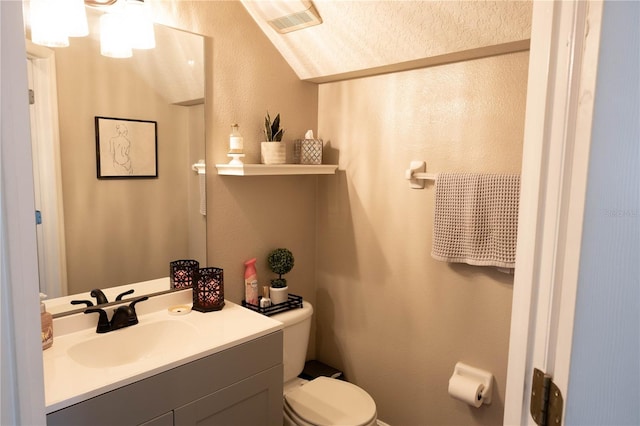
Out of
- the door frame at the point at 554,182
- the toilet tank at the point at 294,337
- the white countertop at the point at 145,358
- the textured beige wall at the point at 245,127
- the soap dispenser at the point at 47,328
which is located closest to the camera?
the door frame at the point at 554,182

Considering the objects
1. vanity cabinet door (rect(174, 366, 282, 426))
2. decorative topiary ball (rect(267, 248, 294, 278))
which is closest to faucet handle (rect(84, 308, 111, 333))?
vanity cabinet door (rect(174, 366, 282, 426))

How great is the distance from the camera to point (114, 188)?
5.64 ft

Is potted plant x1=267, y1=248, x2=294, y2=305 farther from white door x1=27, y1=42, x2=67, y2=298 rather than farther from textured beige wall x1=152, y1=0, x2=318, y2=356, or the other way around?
white door x1=27, y1=42, x2=67, y2=298

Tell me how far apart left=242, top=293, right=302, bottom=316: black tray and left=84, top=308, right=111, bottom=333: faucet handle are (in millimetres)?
647

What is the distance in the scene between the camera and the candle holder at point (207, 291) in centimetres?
185

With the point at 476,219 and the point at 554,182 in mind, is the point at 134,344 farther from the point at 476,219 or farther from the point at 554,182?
the point at 554,182

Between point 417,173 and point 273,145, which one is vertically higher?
point 273,145

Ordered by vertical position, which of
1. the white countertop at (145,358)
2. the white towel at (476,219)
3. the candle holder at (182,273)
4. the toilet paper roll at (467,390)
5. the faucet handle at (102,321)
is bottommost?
the toilet paper roll at (467,390)

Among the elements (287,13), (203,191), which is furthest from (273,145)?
(287,13)

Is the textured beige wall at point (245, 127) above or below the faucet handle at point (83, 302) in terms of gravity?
above

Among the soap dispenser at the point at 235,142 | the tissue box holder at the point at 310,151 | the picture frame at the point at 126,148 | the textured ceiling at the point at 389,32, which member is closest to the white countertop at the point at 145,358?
the picture frame at the point at 126,148

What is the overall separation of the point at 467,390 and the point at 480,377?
98 mm

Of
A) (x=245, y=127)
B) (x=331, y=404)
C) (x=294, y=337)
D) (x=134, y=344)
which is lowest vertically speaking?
(x=331, y=404)

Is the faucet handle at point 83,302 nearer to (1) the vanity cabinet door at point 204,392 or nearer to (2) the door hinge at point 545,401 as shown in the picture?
(1) the vanity cabinet door at point 204,392
